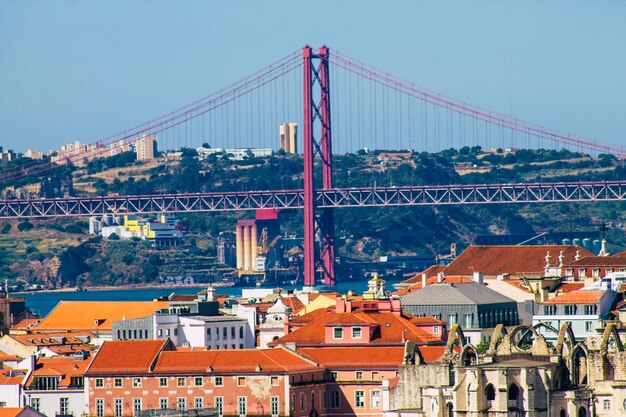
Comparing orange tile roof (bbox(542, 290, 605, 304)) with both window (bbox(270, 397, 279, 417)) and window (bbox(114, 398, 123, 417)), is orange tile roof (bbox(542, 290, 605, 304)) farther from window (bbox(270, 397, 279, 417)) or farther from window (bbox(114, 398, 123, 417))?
window (bbox(114, 398, 123, 417))

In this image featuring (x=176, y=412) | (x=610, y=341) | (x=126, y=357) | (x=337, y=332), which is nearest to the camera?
(x=610, y=341)

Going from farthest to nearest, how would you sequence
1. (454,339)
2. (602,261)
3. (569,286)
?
1. (602,261)
2. (569,286)
3. (454,339)

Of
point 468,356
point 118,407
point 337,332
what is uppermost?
point 337,332

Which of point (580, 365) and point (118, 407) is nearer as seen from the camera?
point (580, 365)

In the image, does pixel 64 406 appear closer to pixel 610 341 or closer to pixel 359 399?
pixel 359 399

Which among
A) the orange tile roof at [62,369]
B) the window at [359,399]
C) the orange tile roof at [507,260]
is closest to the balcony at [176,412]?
the window at [359,399]

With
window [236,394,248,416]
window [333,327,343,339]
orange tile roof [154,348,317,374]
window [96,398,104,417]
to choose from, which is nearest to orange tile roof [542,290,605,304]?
window [333,327,343,339]

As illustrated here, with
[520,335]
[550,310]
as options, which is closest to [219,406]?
[520,335]

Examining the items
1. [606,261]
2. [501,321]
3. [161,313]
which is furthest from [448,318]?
[606,261]
